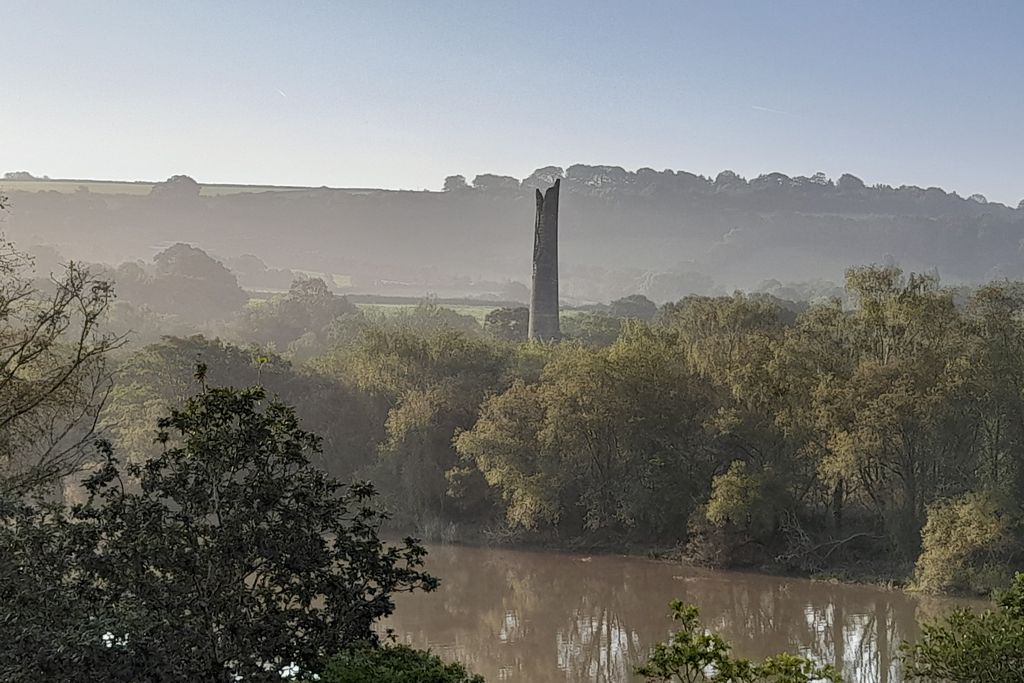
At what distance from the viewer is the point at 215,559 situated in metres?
11.0

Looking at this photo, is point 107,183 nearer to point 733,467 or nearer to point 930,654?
point 733,467

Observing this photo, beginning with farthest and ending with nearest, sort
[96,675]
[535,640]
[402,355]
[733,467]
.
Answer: [402,355], [733,467], [535,640], [96,675]

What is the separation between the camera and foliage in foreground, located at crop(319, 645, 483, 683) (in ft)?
31.4

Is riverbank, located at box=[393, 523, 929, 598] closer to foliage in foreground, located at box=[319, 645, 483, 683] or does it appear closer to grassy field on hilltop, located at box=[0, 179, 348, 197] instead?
foliage in foreground, located at box=[319, 645, 483, 683]

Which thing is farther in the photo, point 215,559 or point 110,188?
point 110,188

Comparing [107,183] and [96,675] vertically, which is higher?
[107,183]

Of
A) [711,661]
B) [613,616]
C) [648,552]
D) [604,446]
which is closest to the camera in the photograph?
[711,661]

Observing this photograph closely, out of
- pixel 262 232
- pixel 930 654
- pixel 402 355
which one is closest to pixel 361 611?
pixel 930 654

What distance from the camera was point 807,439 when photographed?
96.3 ft

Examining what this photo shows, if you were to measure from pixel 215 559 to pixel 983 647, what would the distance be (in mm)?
7334

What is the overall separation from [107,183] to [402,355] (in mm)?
115302

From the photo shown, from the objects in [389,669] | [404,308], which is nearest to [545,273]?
[404,308]

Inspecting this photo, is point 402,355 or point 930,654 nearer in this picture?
point 930,654

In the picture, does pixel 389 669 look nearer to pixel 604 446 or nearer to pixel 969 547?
pixel 969 547
